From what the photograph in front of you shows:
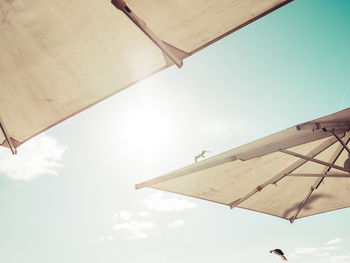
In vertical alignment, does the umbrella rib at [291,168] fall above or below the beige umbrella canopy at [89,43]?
below

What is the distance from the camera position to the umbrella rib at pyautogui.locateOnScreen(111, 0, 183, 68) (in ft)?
4.73

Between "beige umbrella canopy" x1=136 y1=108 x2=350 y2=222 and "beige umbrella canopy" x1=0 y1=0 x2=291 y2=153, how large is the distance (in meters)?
1.13

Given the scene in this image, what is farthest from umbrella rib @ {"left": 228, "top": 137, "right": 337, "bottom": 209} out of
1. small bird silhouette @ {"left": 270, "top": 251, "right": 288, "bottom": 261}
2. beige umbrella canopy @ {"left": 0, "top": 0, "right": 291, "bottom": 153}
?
beige umbrella canopy @ {"left": 0, "top": 0, "right": 291, "bottom": 153}

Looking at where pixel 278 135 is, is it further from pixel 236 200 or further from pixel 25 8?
pixel 25 8

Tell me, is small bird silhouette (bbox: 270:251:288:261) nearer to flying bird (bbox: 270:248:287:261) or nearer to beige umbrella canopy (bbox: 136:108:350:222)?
flying bird (bbox: 270:248:287:261)

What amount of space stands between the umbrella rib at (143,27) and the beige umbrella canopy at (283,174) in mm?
1092

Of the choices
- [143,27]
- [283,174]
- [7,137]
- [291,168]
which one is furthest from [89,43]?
[291,168]

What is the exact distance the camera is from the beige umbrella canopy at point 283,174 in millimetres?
2104

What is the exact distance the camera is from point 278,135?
195cm

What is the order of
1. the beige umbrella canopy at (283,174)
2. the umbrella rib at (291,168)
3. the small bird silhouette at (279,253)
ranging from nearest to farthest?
the beige umbrella canopy at (283,174), the umbrella rib at (291,168), the small bird silhouette at (279,253)

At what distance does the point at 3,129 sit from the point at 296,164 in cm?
367

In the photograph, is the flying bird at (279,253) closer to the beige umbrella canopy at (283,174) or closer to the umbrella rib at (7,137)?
the beige umbrella canopy at (283,174)

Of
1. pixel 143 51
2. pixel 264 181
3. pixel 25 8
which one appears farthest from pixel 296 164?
pixel 25 8

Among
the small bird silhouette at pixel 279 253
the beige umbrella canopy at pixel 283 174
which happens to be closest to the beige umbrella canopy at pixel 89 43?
the beige umbrella canopy at pixel 283 174
